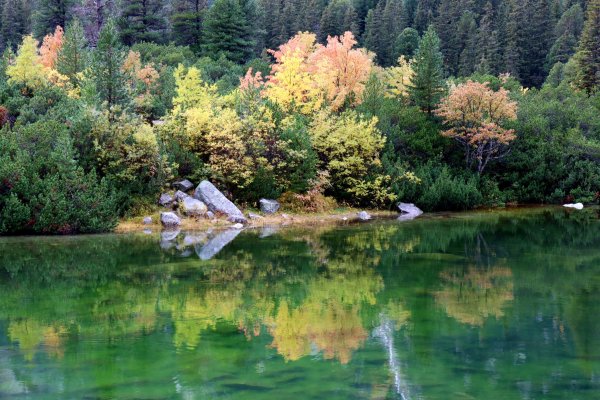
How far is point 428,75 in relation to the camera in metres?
37.8

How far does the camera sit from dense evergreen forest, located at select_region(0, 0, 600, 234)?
83.3ft

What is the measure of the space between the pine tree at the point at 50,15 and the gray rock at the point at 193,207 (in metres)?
35.9

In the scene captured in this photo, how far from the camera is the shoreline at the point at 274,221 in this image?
2552 centimetres

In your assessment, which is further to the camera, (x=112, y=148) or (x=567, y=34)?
(x=567, y=34)

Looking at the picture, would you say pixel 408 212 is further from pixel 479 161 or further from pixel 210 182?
pixel 210 182

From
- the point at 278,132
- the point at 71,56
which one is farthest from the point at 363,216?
the point at 71,56

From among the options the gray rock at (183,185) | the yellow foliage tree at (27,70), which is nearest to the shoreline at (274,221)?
the gray rock at (183,185)

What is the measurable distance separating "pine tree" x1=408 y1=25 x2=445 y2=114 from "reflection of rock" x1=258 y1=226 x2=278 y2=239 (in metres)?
15.3

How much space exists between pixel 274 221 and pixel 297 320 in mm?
15657

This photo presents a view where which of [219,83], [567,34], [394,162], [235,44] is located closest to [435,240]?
[394,162]

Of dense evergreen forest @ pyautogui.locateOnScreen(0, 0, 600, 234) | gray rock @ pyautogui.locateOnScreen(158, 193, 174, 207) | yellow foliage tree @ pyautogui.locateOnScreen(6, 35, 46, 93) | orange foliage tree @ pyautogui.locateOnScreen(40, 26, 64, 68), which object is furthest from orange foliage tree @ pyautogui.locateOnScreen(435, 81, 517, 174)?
orange foliage tree @ pyautogui.locateOnScreen(40, 26, 64, 68)

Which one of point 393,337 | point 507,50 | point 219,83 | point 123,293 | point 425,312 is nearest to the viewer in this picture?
point 393,337

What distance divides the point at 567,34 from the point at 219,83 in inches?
1856

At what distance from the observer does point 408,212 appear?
32.7 meters
